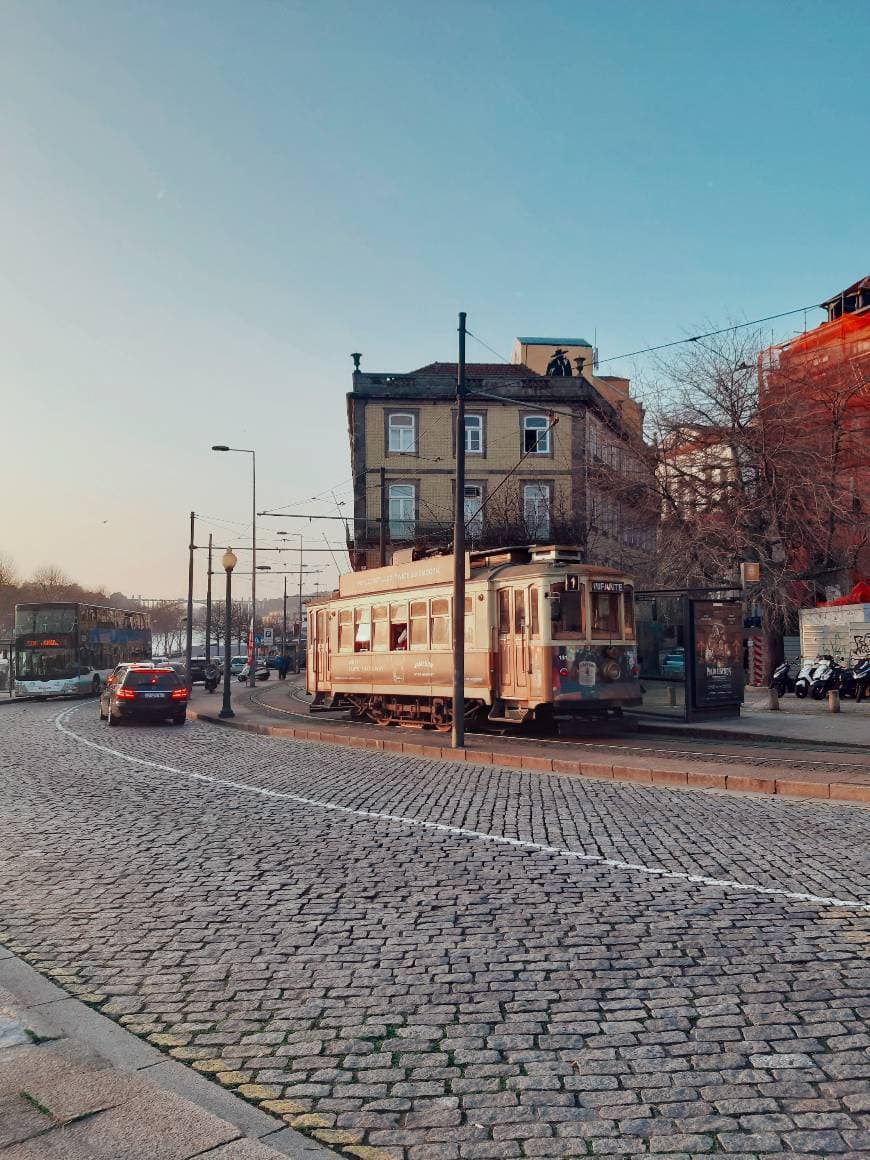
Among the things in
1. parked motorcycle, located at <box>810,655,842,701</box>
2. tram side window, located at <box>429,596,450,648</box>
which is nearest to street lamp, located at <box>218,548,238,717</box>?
tram side window, located at <box>429,596,450,648</box>

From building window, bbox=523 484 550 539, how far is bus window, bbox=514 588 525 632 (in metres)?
→ 23.2

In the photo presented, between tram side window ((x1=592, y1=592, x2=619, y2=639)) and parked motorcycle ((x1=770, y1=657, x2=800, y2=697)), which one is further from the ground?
tram side window ((x1=592, y1=592, x2=619, y2=639))

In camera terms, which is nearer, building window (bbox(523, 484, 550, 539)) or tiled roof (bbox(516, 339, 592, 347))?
building window (bbox(523, 484, 550, 539))

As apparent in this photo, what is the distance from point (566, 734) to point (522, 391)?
1169 inches

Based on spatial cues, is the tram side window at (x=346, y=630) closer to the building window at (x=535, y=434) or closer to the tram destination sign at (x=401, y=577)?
the tram destination sign at (x=401, y=577)

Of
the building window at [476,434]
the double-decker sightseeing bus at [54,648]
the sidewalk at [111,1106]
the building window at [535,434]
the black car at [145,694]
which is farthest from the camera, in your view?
the building window at [476,434]

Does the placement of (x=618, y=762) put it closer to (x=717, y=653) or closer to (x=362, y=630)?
(x=717, y=653)

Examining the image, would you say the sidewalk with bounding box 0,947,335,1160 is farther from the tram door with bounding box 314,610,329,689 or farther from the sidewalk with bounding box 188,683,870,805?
the tram door with bounding box 314,610,329,689

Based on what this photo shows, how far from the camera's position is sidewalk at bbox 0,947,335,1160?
3.33 m

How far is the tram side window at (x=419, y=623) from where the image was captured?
805 inches

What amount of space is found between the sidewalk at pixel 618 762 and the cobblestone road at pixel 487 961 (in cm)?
122

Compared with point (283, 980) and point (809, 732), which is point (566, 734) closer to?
point (809, 732)

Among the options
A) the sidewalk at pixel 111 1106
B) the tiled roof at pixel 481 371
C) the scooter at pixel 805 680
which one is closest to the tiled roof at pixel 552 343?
the tiled roof at pixel 481 371

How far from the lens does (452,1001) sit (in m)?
4.82
